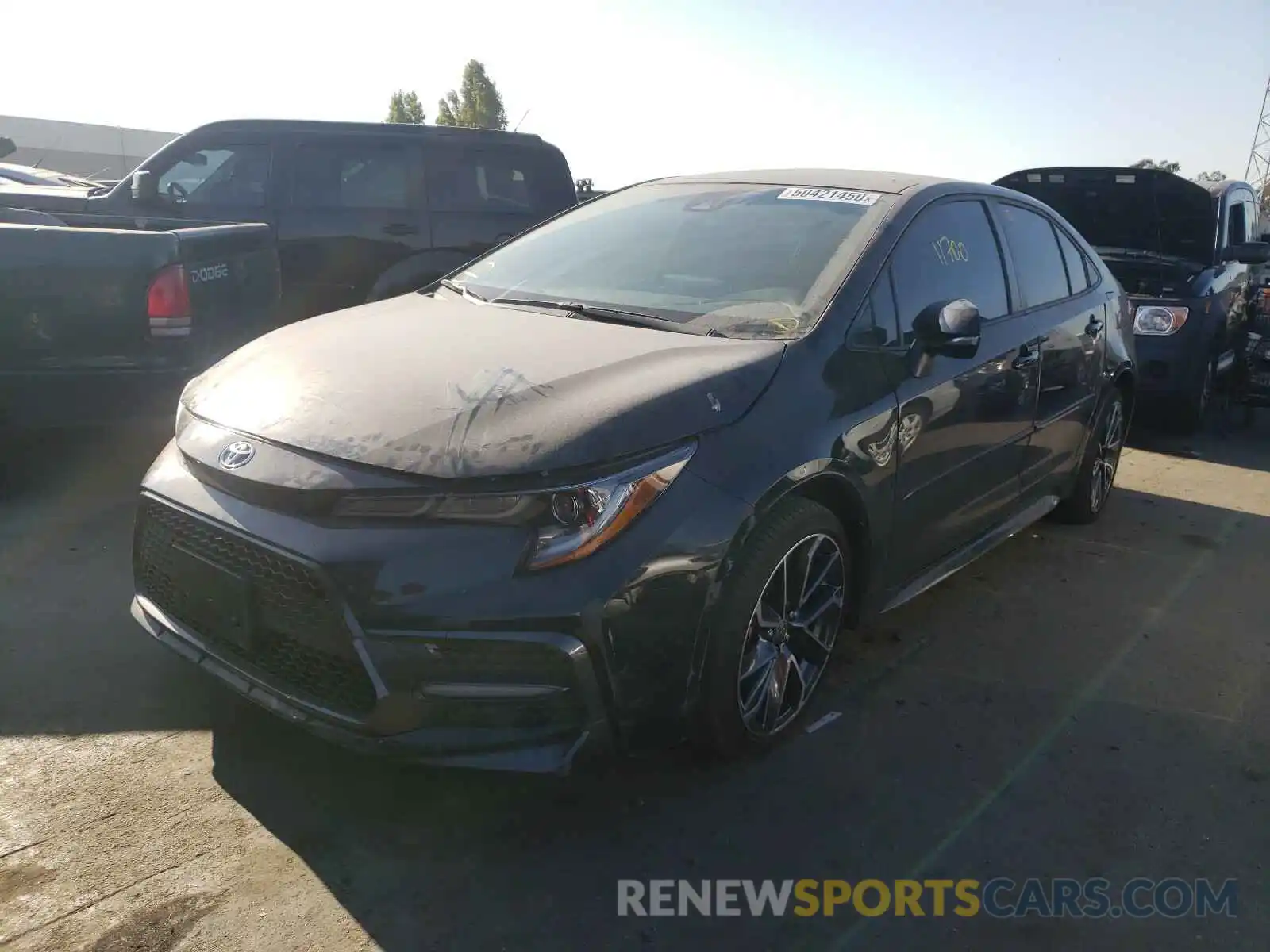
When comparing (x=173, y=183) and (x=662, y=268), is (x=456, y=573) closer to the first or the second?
(x=662, y=268)

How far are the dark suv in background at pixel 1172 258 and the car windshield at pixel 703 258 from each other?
438 centimetres

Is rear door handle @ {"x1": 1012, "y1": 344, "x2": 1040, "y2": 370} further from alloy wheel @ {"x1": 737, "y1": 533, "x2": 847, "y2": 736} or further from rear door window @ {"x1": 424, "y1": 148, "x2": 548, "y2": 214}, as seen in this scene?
rear door window @ {"x1": 424, "y1": 148, "x2": 548, "y2": 214}

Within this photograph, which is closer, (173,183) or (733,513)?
(733,513)

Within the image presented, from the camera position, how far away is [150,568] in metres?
2.79

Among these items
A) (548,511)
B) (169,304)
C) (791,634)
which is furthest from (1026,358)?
(169,304)

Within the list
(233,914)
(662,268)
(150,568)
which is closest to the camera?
(233,914)

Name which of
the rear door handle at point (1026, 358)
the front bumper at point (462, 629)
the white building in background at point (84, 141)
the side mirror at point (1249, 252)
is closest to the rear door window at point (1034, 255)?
the rear door handle at point (1026, 358)

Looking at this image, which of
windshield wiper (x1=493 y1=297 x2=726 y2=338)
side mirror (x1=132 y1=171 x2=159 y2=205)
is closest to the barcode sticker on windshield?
windshield wiper (x1=493 y1=297 x2=726 y2=338)

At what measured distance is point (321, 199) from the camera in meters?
7.02

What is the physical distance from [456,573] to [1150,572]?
3829 millimetres

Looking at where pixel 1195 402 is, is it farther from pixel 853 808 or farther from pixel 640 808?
pixel 640 808

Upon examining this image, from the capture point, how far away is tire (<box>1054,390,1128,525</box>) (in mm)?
5152

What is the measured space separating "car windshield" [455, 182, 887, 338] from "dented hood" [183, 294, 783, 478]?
0.79 ft

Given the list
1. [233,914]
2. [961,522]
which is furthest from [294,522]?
[961,522]
